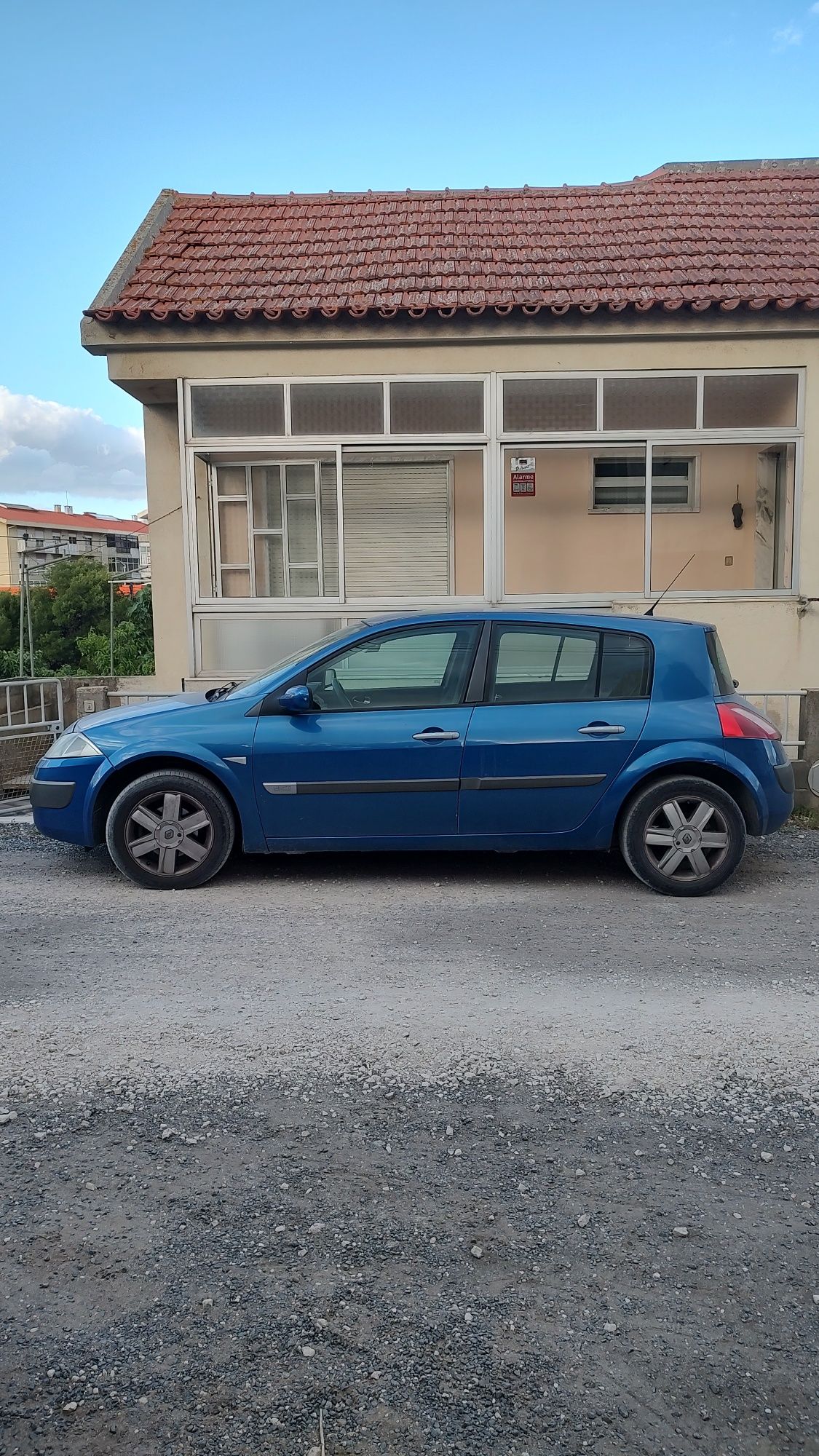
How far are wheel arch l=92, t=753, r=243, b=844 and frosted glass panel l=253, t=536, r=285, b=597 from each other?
669 centimetres

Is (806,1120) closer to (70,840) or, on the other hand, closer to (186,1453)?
(186,1453)

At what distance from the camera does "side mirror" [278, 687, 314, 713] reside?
5.79m

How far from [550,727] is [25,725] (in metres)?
5.36

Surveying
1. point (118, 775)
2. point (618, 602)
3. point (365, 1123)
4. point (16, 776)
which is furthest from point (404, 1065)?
point (618, 602)

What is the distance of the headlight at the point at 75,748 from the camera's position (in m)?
5.86

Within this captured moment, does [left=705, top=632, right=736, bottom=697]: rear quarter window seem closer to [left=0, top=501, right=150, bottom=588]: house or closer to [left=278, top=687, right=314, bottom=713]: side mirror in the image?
[left=278, top=687, right=314, bottom=713]: side mirror

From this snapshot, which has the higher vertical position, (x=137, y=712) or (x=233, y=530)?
(x=233, y=530)

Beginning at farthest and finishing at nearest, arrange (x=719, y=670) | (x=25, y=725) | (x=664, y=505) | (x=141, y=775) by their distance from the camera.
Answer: (x=664, y=505), (x=25, y=725), (x=719, y=670), (x=141, y=775)

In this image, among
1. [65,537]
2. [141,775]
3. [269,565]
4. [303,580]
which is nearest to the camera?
[141,775]

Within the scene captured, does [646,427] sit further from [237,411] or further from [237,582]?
[237,582]

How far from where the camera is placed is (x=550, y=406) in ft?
33.3

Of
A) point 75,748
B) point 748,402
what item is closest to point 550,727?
point 75,748

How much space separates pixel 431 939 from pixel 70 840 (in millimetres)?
2313

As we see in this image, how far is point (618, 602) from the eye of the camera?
10312mm
